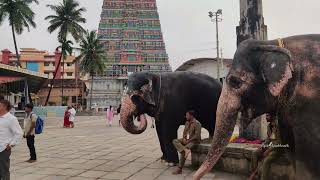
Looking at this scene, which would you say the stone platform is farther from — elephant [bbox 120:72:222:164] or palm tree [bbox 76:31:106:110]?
palm tree [bbox 76:31:106:110]

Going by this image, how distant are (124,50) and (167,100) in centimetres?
6388

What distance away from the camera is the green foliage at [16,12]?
41062mm

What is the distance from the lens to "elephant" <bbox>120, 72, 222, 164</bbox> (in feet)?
25.8

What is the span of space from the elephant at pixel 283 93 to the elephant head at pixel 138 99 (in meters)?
4.56

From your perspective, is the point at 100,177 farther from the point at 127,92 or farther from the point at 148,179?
the point at 127,92

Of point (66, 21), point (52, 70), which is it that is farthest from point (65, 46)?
point (52, 70)

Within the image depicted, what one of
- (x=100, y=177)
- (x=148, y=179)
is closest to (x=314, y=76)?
(x=148, y=179)

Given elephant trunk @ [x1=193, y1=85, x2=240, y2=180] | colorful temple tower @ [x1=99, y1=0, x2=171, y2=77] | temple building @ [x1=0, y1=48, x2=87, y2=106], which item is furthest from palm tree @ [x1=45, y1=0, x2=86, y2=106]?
elephant trunk @ [x1=193, y1=85, x2=240, y2=180]

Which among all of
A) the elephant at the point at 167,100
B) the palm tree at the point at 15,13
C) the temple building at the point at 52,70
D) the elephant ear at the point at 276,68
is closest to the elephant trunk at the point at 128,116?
the elephant at the point at 167,100

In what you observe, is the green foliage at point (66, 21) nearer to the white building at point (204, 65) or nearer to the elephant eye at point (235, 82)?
the white building at point (204, 65)

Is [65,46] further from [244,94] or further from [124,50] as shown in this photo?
[244,94]

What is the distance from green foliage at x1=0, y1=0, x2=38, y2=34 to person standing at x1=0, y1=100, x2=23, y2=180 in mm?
38221

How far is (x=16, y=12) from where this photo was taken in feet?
135

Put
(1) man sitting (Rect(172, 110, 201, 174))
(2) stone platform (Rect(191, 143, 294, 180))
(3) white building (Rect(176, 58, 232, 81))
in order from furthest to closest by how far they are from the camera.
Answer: (3) white building (Rect(176, 58, 232, 81)) → (1) man sitting (Rect(172, 110, 201, 174)) → (2) stone platform (Rect(191, 143, 294, 180))
